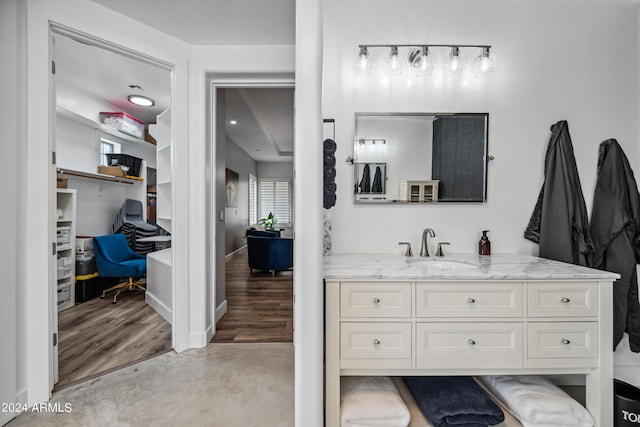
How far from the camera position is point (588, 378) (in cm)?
147

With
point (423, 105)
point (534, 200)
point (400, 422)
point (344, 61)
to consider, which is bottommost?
point (400, 422)

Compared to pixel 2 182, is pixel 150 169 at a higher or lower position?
higher

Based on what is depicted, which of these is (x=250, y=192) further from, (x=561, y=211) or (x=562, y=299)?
(x=562, y=299)

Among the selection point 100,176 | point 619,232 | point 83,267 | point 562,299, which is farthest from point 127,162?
point 619,232

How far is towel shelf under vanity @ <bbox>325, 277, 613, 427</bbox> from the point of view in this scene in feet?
4.63

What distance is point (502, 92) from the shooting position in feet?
6.74

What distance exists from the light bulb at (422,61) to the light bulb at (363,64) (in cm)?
29

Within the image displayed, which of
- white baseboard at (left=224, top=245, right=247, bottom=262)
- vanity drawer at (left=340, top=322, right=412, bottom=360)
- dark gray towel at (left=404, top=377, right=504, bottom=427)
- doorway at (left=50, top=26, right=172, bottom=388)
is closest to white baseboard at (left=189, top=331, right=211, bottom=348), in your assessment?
doorway at (left=50, top=26, right=172, bottom=388)

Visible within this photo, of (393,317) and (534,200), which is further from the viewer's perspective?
(534,200)

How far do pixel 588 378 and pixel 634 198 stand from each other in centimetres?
126

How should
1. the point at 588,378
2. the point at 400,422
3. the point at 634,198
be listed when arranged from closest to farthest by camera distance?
the point at 400,422, the point at 588,378, the point at 634,198

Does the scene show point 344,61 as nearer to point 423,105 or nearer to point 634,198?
point 423,105

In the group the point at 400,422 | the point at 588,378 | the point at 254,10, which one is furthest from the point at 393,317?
the point at 254,10

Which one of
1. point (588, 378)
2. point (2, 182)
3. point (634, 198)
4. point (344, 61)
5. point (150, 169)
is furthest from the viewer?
point (150, 169)
